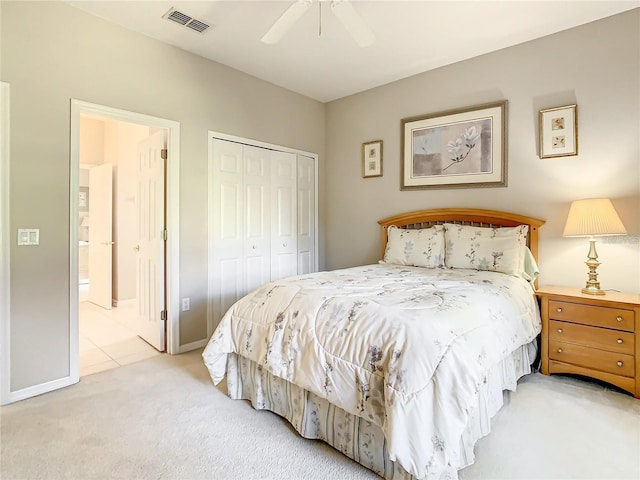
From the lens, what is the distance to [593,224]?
98.0 inches

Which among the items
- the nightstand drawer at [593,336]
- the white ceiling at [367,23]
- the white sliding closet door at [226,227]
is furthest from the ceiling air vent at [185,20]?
the nightstand drawer at [593,336]

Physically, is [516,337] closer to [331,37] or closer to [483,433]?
[483,433]

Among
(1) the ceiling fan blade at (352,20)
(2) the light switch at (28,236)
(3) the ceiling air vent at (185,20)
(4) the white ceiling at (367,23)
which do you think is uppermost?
(4) the white ceiling at (367,23)

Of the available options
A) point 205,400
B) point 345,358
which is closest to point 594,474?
point 345,358

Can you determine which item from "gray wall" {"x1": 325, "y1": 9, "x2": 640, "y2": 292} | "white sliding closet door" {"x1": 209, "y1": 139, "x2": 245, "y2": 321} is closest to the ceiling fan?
"gray wall" {"x1": 325, "y1": 9, "x2": 640, "y2": 292}

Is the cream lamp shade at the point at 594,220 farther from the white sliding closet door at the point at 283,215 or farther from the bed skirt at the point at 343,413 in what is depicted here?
the white sliding closet door at the point at 283,215

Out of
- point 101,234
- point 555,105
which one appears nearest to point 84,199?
point 101,234

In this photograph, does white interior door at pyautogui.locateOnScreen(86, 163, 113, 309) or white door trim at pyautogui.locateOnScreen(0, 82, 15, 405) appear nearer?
white door trim at pyautogui.locateOnScreen(0, 82, 15, 405)

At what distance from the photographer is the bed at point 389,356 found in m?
1.38

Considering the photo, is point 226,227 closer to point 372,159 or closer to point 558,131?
point 372,159

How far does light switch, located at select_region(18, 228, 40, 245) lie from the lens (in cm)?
233

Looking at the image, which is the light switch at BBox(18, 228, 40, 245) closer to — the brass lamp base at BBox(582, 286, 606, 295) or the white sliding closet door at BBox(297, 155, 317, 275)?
the white sliding closet door at BBox(297, 155, 317, 275)

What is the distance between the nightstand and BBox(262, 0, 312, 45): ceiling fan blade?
2.55 meters

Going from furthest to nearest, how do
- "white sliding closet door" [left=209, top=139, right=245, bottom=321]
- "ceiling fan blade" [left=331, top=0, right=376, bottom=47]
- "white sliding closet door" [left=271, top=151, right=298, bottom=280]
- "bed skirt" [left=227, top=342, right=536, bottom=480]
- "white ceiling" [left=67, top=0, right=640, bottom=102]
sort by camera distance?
"white sliding closet door" [left=271, top=151, right=298, bottom=280] < "white sliding closet door" [left=209, top=139, right=245, bottom=321] < "white ceiling" [left=67, top=0, right=640, bottom=102] < "ceiling fan blade" [left=331, top=0, right=376, bottom=47] < "bed skirt" [left=227, top=342, right=536, bottom=480]
